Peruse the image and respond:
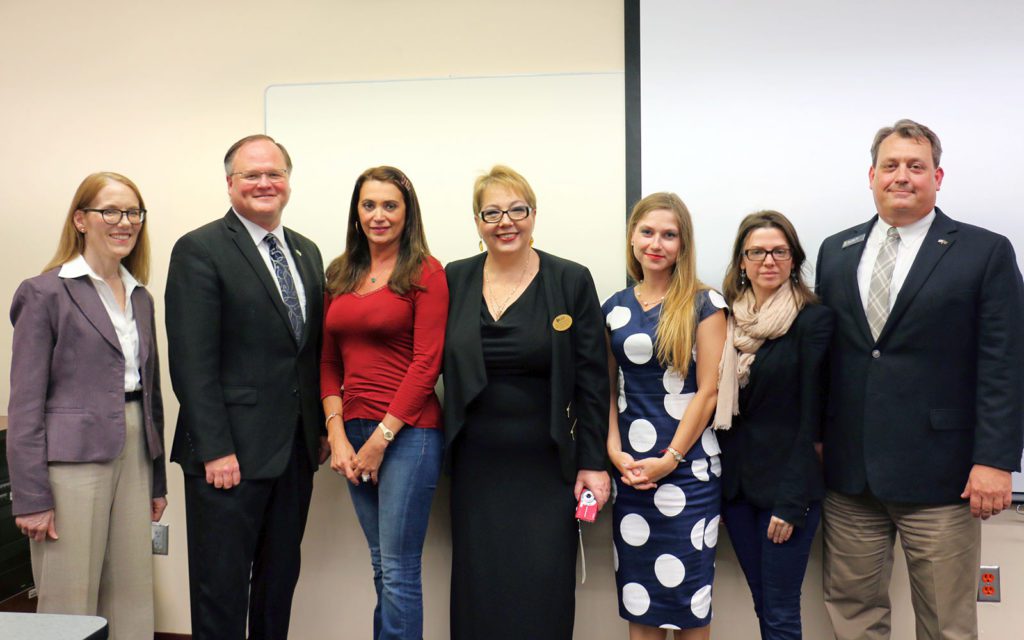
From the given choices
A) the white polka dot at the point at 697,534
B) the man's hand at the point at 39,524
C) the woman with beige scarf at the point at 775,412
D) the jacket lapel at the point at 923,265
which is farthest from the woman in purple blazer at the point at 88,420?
the jacket lapel at the point at 923,265

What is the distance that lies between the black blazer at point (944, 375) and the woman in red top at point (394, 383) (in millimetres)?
1290

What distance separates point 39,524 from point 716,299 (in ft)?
Answer: 6.81

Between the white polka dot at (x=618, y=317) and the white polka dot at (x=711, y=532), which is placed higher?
the white polka dot at (x=618, y=317)

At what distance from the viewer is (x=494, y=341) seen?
2.09 metres

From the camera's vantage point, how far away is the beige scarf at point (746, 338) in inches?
80.4

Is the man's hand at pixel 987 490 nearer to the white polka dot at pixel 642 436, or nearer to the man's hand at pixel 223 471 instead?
the white polka dot at pixel 642 436

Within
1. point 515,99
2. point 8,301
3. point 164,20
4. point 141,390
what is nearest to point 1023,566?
point 515,99

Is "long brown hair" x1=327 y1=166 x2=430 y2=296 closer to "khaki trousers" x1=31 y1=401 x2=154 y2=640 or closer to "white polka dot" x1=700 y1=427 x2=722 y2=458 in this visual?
"khaki trousers" x1=31 y1=401 x2=154 y2=640

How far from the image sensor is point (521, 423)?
2.10 metres

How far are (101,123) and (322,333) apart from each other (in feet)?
4.98

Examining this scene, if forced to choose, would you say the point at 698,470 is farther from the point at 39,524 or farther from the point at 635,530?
the point at 39,524

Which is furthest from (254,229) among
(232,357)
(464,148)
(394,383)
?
(464,148)

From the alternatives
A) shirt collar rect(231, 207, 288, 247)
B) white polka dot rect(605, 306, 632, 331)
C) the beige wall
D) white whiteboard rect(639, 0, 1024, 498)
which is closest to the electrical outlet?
the beige wall

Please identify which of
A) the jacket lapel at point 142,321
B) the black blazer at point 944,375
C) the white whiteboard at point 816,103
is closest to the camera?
the black blazer at point 944,375
